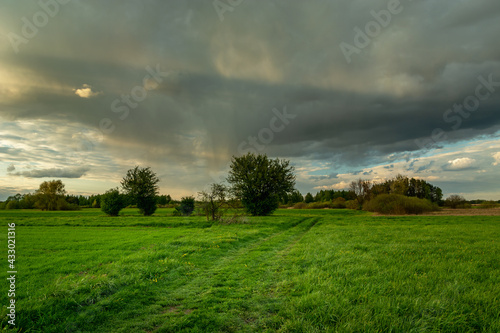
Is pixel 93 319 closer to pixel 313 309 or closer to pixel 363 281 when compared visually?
pixel 313 309

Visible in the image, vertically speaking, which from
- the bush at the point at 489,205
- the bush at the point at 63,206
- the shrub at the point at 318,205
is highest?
the bush at the point at 63,206

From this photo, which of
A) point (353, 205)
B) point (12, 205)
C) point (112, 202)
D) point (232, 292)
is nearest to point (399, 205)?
point (353, 205)

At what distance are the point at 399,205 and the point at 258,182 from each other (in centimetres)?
2767

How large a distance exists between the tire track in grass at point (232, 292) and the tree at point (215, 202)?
17.2 metres

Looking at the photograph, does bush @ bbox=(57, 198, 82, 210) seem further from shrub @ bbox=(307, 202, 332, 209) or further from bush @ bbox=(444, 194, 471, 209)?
bush @ bbox=(444, 194, 471, 209)

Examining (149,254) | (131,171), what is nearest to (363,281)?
(149,254)

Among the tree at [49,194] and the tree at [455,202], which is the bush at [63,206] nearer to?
the tree at [49,194]

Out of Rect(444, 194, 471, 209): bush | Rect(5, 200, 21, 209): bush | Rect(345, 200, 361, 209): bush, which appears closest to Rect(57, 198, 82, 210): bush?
Rect(5, 200, 21, 209): bush

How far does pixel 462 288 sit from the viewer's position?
6355mm

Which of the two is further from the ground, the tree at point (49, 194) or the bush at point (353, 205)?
the tree at point (49, 194)

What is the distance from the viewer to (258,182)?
40.0 m

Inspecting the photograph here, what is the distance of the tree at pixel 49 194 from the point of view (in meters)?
56.5

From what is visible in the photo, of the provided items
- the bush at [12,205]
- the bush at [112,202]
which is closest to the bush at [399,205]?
the bush at [112,202]

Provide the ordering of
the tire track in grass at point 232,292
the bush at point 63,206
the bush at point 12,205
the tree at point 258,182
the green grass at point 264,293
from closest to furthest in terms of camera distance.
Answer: the green grass at point 264,293
the tire track in grass at point 232,292
the tree at point 258,182
the bush at point 63,206
the bush at point 12,205
